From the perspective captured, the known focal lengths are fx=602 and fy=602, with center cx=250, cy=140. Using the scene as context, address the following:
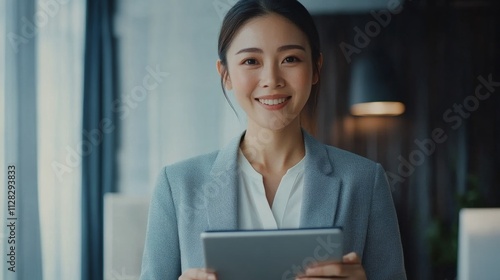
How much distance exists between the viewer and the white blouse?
144cm

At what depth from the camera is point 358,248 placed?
4.69 ft

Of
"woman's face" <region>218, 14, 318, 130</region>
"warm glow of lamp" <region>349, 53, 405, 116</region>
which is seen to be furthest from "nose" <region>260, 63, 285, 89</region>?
"warm glow of lamp" <region>349, 53, 405, 116</region>

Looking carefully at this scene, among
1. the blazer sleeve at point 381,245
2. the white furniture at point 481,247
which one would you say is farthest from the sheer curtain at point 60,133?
the white furniture at point 481,247

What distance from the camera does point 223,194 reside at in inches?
57.0

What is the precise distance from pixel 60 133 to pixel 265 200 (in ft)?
3.87

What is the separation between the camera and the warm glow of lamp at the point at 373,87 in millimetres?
2691

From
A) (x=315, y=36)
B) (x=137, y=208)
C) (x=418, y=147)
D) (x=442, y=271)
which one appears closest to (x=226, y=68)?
(x=315, y=36)

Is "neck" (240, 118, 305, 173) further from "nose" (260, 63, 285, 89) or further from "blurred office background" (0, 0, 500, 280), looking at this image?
"blurred office background" (0, 0, 500, 280)

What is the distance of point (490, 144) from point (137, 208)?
169 cm

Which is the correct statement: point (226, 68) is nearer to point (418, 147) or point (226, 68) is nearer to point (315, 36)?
point (315, 36)

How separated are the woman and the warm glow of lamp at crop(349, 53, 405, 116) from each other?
1.14m

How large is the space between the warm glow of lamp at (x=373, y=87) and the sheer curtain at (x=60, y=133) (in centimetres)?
118

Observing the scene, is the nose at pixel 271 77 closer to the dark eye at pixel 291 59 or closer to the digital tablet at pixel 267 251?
the dark eye at pixel 291 59

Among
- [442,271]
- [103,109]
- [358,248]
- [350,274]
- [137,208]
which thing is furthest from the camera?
[442,271]
